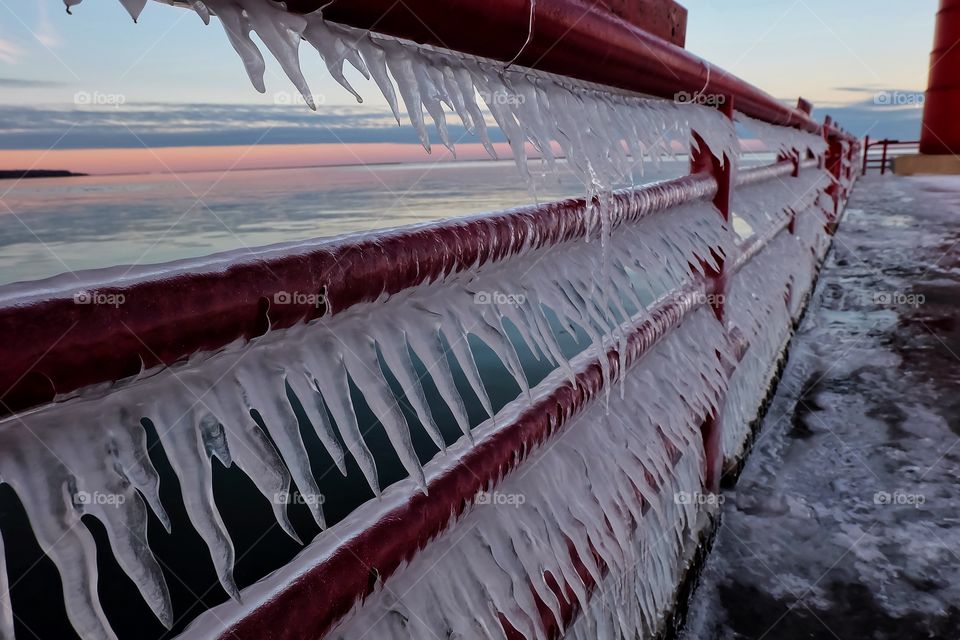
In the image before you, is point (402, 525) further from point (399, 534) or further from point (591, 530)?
point (591, 530)

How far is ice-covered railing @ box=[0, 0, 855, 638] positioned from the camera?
377mm

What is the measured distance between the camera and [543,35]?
672mm

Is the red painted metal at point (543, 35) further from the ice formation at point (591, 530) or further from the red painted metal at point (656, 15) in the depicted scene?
the ice formation at point (591, 530)

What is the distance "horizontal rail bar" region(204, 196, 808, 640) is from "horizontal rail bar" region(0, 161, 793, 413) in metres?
0.24

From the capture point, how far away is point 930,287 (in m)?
4.46

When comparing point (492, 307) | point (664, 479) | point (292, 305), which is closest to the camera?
point (292, 305)

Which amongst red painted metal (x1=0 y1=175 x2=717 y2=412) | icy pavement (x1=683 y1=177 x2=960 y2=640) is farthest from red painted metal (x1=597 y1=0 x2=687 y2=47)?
icy pavement (x1=683 y1=177 x2=960 y2=640)

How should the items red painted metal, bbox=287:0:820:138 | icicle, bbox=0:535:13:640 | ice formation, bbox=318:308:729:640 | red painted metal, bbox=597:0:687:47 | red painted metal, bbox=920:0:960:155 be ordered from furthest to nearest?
red painted metal, bbox=920:0:960:155, red painted metal, bbox=597:0:687:47, ice formation, bbox=318:308:729:640, red painted metal, bbox=287:0:820:138, icicle, bbox=0:535:13:640

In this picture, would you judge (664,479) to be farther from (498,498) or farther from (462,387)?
(462,387)

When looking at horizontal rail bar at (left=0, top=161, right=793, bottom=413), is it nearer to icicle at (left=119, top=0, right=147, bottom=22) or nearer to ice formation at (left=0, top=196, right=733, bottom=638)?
ice formation at (left=0, top=196, right=733, bottom=638)

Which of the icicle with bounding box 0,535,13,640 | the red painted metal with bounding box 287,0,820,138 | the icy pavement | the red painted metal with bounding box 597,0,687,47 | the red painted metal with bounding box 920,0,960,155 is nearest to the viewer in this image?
the icicle with bounding box 0,535,13,640

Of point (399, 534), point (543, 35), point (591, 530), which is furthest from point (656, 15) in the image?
point (399, 534)

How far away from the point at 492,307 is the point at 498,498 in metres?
0.25

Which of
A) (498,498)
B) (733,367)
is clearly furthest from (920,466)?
(498,498)
